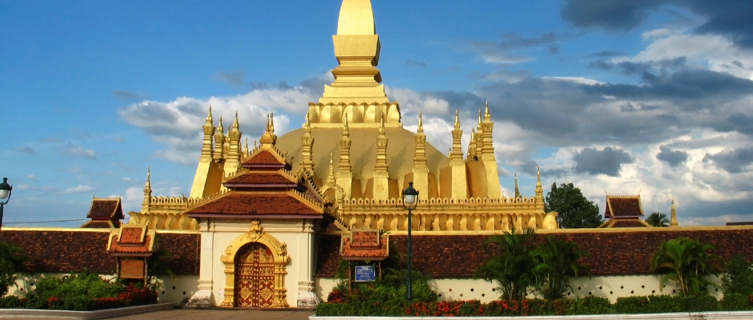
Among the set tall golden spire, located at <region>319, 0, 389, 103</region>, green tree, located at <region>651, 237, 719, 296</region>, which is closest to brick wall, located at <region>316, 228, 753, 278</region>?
green tree, located at <region>651, 237, 719, 296</region>

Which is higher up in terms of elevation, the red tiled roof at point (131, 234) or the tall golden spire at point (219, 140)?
the tall golden spire at point (219, 140)

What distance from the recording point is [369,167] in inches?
1652

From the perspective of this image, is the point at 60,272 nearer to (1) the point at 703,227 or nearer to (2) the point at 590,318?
(2) the point at 590,318

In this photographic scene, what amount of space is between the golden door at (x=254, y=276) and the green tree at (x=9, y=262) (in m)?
7.06

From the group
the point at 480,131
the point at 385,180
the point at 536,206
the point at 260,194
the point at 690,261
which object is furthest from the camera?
the point at 480,131

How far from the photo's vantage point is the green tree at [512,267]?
23636 mm

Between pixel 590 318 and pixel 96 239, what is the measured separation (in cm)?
1684

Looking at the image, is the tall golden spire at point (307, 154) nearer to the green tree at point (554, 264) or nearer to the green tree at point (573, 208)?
the green tree at point (554, 264)

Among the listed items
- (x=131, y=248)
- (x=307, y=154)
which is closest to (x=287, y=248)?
(x=131, y=248)

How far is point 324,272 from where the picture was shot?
2531 cm

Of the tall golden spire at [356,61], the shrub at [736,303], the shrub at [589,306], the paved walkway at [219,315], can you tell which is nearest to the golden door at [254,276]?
the paved walkway at [219,315]

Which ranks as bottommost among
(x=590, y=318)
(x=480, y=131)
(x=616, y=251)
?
(x=590, y=318)

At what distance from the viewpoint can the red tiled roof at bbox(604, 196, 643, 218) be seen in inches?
1976

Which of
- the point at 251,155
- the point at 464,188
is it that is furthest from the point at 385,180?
the point at 251,155
